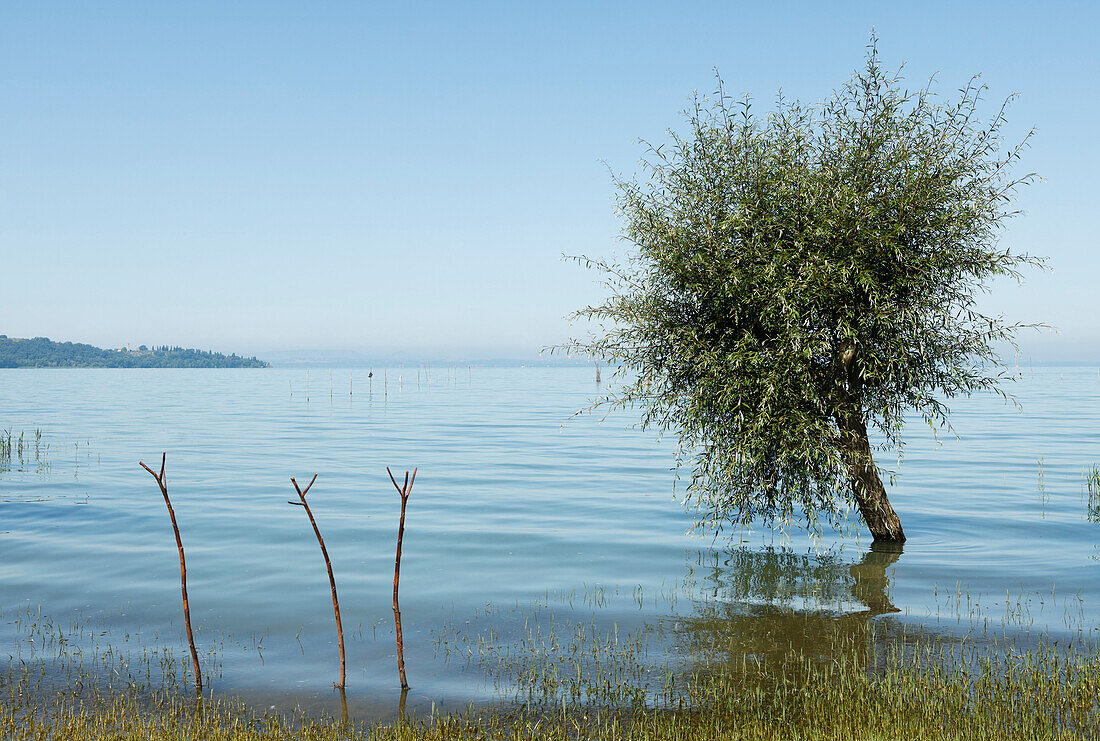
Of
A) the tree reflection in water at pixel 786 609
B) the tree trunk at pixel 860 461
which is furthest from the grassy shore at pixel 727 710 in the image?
the tree trunk at pixel 860 461

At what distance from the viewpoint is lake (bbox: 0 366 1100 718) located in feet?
50.3

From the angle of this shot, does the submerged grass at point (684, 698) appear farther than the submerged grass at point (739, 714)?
Yes

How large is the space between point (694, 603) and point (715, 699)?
6.28 meters

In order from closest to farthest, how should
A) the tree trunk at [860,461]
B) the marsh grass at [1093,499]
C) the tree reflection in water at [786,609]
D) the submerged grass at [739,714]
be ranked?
1. the submerged grass at [739,714]
2. the tree reflection in water at [786,609]
3. the tree trunk at [860,461]
4. the marsh grass at [1093,499]

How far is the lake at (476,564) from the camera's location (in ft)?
50.3

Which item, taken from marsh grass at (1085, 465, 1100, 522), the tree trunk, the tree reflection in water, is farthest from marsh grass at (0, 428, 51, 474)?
marsh grass at (1085, 465, 1100, 522)

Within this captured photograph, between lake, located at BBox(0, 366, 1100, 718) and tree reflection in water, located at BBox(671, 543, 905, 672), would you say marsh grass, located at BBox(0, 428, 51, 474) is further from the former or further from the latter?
tree reflection in water, located at BBox(671, 543, 905, 672)

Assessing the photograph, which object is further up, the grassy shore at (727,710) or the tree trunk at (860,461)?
the tree trunk at (860,461)

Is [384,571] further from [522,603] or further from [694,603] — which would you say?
[694,603]

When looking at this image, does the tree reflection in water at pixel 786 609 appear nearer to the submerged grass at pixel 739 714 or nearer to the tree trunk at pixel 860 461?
the submerged grass at pixel 739 714

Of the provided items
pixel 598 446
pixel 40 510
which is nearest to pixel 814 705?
pixel 40 510

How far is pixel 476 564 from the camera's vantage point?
887 inches

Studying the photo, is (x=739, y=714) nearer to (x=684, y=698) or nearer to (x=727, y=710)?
(x=727, y=710)

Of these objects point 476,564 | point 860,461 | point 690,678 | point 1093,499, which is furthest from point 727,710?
point 1093,499
